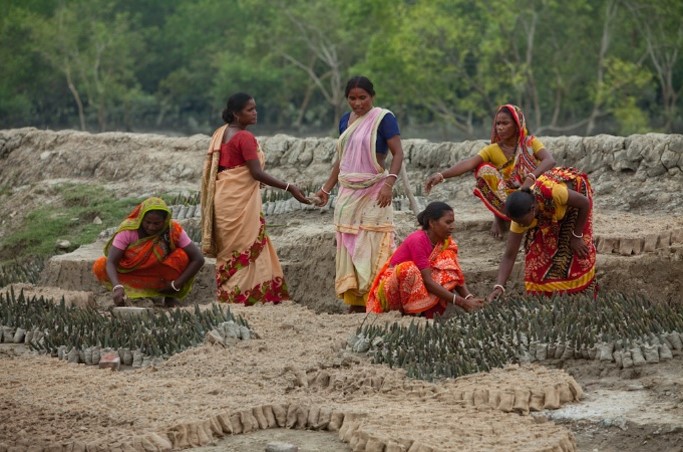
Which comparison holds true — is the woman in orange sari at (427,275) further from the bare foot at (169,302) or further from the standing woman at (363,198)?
the bare foot at (169,302)

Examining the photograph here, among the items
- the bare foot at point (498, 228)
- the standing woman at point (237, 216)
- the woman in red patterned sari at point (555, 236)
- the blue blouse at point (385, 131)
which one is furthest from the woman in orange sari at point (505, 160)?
the standing woman at point (237, 216)

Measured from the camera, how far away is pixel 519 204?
9.70 meters

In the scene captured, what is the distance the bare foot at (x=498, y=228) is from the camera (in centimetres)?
1188

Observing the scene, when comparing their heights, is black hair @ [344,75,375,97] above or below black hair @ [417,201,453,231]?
above

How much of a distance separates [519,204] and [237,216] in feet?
8.75

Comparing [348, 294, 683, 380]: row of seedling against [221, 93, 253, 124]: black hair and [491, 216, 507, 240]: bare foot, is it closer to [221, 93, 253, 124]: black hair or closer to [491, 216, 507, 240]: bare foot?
[491, 216, 507, 240]: bare foot

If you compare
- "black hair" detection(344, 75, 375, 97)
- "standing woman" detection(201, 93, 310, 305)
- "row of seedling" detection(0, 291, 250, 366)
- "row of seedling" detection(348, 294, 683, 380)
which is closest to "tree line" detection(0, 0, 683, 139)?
"standing woman" detection(201, 93, 310, 305)

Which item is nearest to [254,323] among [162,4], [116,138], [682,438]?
[682,438]

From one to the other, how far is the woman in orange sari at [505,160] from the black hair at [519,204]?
1433 mm

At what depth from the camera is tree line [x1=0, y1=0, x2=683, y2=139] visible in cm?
3541

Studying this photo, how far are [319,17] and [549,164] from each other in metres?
28.7

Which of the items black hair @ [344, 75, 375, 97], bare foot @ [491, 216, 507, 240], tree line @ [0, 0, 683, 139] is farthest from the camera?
tree line @ [0, 0, 683, 139]

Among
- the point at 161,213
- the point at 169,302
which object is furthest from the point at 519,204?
the point at 169,302

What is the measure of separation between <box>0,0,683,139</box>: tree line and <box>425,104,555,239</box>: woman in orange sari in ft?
71.4
